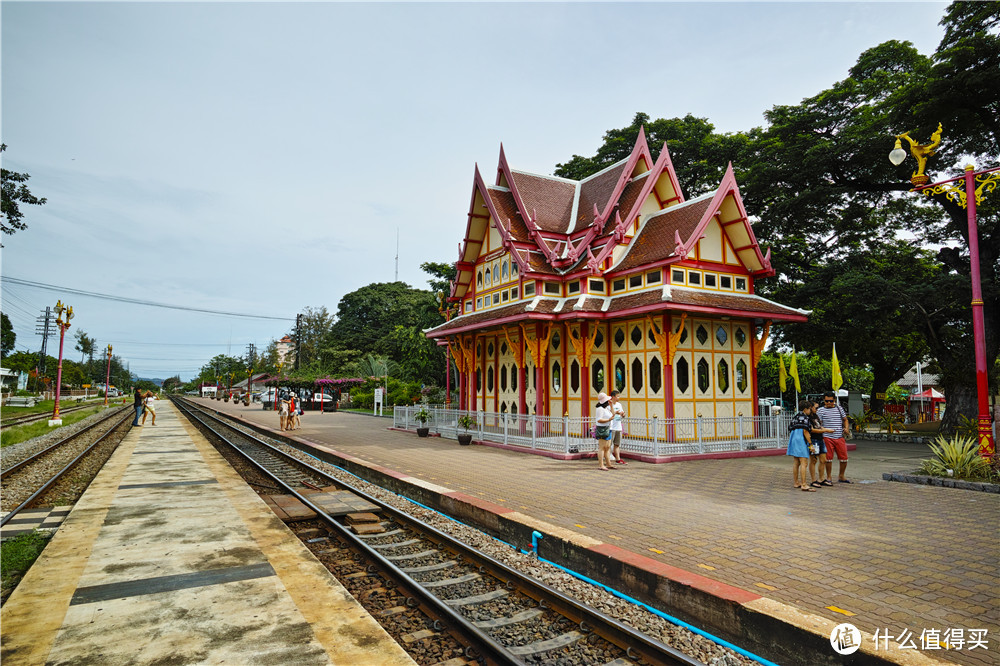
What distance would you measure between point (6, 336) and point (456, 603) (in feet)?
330

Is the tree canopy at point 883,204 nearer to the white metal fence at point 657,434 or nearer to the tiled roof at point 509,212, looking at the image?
the white metal fence at point 657,434

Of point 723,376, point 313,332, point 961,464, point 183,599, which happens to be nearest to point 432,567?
point 183,599

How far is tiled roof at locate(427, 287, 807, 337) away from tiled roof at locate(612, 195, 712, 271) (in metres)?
1.30

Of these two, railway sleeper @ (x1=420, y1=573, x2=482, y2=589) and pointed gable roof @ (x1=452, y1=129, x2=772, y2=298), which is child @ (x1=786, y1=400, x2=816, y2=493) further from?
pointed gable roof @ (x1=452, y1=129, x2=772, y2=298)

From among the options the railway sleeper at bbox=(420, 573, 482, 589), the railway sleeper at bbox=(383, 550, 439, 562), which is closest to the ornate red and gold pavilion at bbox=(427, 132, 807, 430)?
the railway sleeper at bbox=(383, 550, 439, 562)

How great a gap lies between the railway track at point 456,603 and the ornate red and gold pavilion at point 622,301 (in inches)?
421

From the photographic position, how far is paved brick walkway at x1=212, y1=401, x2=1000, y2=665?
4839 mm

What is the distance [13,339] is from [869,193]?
103m

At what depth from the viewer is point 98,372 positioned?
133125mm

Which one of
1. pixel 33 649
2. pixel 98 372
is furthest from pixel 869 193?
pixel 98 372

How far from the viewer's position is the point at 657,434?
14398 mm

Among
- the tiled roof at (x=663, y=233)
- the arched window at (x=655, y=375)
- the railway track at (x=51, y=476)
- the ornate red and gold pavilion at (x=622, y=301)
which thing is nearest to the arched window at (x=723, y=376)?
the ornate red and gold pavilion at (x=622, y=301)

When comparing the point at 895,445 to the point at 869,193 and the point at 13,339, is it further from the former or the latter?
the point at 13,339

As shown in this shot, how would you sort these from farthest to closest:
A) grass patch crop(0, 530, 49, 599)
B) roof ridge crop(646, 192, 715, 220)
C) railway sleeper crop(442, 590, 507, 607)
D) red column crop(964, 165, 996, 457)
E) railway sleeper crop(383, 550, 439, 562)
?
roof ridge crop(646, 192, 715, 220) → red column crop(964, 165, 996, 457) → railway sleeper crop(383, 550, 439, 562) → grass patch crop(0, 530, 49, 599) → railway sleeper crop(442, 590, 507, 607)
